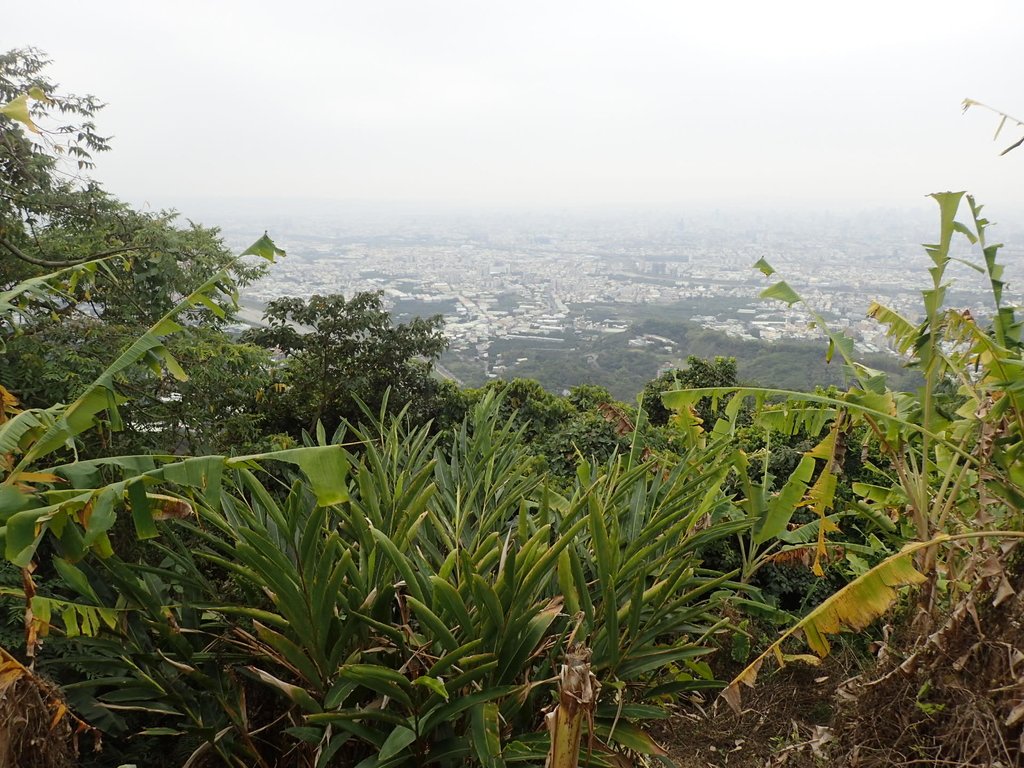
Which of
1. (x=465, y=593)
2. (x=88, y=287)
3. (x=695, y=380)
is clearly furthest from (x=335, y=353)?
(x=465, y=593)

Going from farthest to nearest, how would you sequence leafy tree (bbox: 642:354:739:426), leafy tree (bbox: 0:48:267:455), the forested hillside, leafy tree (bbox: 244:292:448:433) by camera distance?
1. leafy tree (bbox: 642:354:739:426)
2. leafy tree (bbox: 244:292:448:433)
3. leafy tree (bbox: 0:48:267:455)
4. the forested hillside

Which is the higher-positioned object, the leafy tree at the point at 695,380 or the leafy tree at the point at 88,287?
the leafy tree at the point at 88,287

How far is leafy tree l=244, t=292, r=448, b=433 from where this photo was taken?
6.40m

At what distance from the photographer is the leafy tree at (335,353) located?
6.40m

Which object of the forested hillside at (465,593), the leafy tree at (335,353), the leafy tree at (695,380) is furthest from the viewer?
the leafy tree at (695,380)

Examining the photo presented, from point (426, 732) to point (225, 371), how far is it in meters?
3.19

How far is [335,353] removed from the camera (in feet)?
21.1

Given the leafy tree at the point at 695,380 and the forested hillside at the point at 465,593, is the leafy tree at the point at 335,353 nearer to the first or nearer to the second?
the forested hillside at the point at 465,593

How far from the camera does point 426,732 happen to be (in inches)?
68.2

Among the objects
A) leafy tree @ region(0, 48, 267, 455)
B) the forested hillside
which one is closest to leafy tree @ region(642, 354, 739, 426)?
the forested hillside

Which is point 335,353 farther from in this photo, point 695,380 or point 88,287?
point 695,380

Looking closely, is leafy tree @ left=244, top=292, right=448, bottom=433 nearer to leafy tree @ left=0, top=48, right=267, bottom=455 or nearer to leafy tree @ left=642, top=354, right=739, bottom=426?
leafy tree @ left=0, top=48, right=267, bottom=455

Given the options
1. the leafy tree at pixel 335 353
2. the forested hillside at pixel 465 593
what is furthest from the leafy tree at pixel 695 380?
the forested hillside at pixel 465 593

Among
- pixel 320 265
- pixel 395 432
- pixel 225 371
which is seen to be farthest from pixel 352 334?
pixel 320 265
